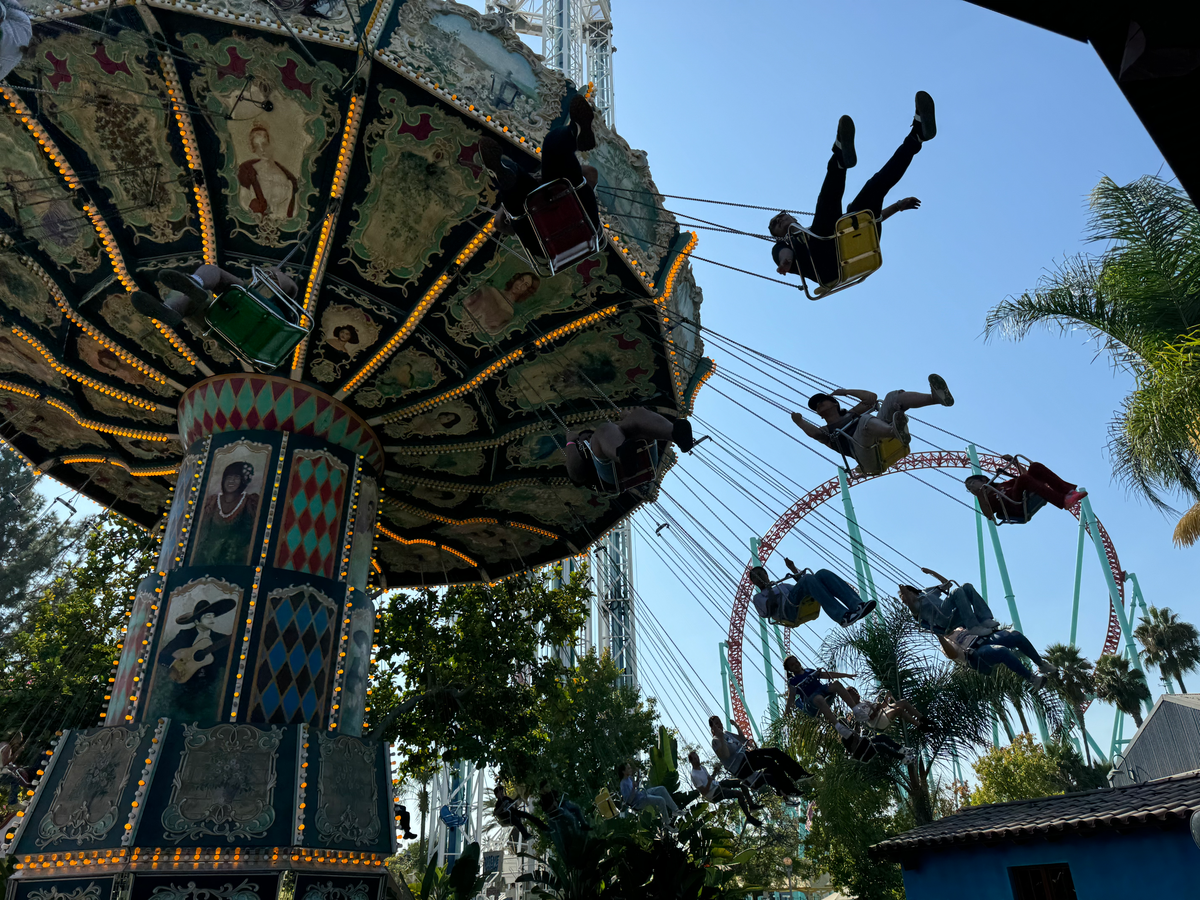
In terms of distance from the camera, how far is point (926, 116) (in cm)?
705

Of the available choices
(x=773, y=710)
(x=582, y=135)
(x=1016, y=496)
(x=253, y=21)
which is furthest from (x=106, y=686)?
(x=773, y=710)

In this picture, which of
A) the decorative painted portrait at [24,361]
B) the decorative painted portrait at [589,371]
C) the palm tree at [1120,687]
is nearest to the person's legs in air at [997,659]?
the decorative painted portrait at [589,371]

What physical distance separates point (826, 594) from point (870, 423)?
2.57 meters

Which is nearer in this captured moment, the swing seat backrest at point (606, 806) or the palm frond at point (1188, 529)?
the palm frond at point (1188, 529)

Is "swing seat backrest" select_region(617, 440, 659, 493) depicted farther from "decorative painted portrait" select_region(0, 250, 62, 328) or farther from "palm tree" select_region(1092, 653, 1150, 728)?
"palm tree" select_region(1092, 653, 1150, 728)

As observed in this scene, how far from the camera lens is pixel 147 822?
24.8ft

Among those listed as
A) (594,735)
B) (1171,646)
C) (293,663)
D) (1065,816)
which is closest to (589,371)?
(293,663)

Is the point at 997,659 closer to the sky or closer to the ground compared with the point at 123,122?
closer to the ground

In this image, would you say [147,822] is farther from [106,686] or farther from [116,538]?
[116,538]

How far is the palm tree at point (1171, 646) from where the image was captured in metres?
38.6

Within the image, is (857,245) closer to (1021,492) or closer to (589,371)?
(1021,492)

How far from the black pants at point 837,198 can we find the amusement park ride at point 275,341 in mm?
2291

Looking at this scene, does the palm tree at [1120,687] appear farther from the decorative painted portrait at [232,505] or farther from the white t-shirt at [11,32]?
the white t-shirt at [11,32]

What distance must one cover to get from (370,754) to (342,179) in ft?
20.3
